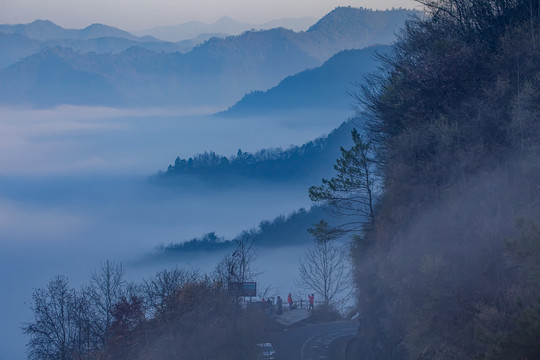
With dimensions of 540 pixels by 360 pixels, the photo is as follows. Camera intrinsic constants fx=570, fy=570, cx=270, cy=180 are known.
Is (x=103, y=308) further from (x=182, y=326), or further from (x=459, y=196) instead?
(x=459, y=196)

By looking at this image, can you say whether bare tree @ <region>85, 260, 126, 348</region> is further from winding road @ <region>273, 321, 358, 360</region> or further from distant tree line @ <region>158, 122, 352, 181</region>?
distant tree line @ <region>158, 122, 352, 181</region>

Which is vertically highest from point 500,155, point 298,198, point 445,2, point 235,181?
point 235,181

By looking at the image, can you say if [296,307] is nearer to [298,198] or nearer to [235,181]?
[298,198]

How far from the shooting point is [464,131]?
14852mm

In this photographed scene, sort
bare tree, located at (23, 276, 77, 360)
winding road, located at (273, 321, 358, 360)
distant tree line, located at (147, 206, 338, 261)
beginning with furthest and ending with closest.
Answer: distant tree line, located at (147, 206, 338, 261) < bare tree, located at (23, 276, 77, 360) < winding road, located at (273, 321, 358, 360)

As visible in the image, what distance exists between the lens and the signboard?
19500 mm

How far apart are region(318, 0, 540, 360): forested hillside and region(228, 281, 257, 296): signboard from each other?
11.8 feet

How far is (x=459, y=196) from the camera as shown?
44.7 feet

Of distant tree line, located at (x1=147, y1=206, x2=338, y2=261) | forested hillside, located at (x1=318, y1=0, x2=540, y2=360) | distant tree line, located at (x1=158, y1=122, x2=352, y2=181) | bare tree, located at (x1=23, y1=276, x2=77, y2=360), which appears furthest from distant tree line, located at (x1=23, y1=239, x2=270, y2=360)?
distant tree line, located at (x1=158, y1=122, x2=352, y2=181)

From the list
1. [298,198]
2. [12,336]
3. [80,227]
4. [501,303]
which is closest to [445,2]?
[501,303]

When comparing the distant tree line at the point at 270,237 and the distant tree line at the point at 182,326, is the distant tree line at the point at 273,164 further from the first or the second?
the distant tree line at the point at 182,326

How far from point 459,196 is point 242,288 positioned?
28.9 ft

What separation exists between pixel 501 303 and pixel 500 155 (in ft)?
17.4

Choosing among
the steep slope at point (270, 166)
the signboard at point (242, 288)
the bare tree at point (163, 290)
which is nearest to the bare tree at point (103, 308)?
the bare tree at point (163, 290)
